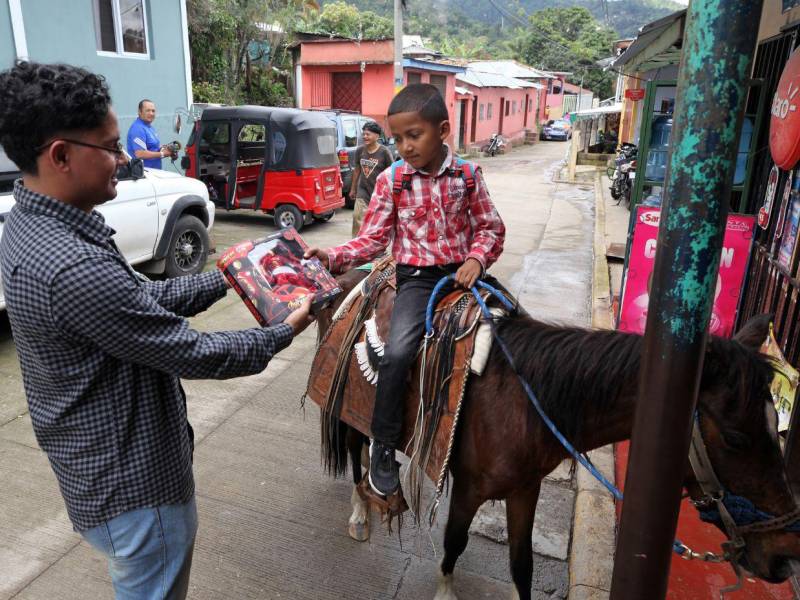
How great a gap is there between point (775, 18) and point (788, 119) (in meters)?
1.68

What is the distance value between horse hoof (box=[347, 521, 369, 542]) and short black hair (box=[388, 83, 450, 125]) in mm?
2080

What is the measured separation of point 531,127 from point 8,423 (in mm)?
40586

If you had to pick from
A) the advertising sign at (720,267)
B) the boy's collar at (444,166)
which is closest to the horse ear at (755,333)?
the boy's collar at (444,166)

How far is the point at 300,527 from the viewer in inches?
127

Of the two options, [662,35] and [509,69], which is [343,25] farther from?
[662,35]

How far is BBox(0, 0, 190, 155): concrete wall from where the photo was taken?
9.01m

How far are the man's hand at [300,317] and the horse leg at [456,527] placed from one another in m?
1.05

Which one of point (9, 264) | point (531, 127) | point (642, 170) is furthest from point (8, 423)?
point (531, 127)

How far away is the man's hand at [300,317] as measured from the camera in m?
1.81

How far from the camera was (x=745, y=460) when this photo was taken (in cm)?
185

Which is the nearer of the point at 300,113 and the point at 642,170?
the point at 642,170

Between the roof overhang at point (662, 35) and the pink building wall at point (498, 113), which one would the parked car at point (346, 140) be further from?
the pink building wall at point (498, 113)

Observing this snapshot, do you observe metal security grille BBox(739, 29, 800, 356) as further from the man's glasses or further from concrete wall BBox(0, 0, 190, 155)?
concrete wall BBox(0, 0, 190, 155)

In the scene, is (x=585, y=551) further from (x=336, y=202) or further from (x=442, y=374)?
(x=336, y=202)
